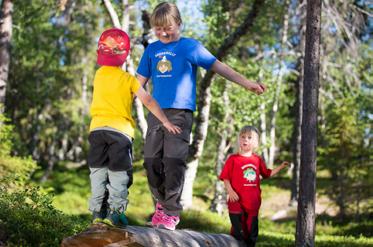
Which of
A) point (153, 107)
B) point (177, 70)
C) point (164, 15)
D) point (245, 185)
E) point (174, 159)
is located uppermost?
point (164, 15)

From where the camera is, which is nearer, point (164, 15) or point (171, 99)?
point (164, 15)

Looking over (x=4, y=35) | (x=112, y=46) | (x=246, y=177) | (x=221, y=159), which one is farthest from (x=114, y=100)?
(x=221, y=159)

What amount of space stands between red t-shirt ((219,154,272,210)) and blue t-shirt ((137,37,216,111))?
117 cm

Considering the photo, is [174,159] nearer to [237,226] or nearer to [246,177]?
[246,177]

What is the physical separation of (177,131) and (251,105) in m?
15.6

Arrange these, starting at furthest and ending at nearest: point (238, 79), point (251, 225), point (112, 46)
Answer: point (251, 225) < point (238, 79) < point (112, 46)

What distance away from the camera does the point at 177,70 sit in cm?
605

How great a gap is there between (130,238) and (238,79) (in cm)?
198

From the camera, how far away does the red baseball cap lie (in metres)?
5.45

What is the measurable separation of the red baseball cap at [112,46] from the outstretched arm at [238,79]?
1.08m

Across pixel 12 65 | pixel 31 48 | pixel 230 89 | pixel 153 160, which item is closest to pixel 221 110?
pixel 230 89

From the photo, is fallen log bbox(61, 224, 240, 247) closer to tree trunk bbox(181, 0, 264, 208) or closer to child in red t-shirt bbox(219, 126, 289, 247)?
child in red t-shirt bbox(219, 126, 289, 247)

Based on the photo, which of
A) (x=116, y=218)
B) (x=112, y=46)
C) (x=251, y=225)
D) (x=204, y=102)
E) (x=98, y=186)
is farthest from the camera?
(x=204, y=102)

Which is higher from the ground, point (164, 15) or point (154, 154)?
point (164, 15)
